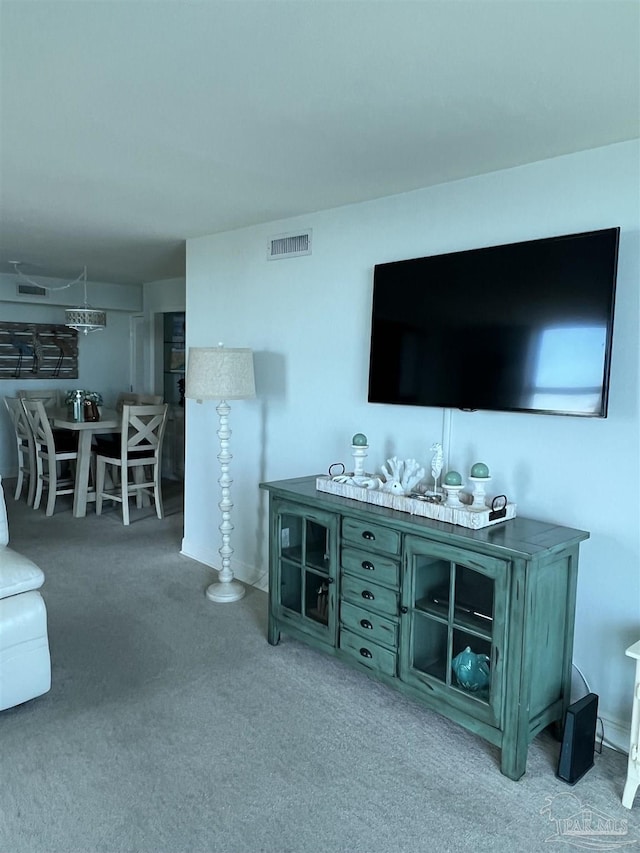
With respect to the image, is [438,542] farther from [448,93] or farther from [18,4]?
[18,4]

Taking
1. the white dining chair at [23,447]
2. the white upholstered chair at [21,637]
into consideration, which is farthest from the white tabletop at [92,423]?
the white upholstered chair at [21,637]

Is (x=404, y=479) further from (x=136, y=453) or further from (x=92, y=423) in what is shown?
(x=92, y=423)

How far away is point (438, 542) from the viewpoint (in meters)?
2.26

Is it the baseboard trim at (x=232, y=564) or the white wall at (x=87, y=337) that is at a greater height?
the white wall at (x=87, y=337)

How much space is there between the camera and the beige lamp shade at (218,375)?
3.30 m

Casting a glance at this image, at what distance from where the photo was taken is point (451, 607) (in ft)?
7.30

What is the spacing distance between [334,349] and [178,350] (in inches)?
166

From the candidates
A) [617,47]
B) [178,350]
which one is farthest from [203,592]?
[178,350]

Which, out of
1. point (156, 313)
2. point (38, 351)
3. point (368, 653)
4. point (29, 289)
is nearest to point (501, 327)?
point (368, 653)

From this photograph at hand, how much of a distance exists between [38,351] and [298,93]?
6.04 m

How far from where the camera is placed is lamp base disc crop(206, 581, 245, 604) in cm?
361

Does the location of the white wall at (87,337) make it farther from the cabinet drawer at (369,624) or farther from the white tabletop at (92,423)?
the cabinet drawer at (369,624)

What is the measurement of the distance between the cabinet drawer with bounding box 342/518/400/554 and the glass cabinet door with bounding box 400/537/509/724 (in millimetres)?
83

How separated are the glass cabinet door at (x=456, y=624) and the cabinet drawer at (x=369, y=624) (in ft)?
0.23
